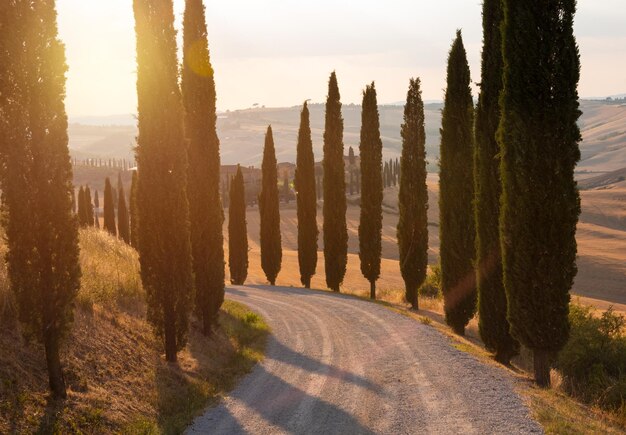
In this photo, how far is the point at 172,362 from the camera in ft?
48.9

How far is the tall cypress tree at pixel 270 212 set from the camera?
4372cm

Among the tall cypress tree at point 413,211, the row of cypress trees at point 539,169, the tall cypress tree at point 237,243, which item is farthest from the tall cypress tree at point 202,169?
the tall cypress tree at point 237,243

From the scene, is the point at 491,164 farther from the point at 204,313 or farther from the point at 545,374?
the point at 204,313

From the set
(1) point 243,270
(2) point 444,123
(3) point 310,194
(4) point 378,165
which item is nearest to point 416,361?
(2) point 444,123

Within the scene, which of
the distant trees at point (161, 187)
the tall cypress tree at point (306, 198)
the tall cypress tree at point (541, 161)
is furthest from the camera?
the tall cypress tree at point (306, 198)

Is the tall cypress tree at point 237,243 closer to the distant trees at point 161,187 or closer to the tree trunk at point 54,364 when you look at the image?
the distant trees at point 161,187

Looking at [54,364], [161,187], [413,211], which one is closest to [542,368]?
[161,187]

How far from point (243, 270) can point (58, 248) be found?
121ft

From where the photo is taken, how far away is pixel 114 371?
41.2 ft

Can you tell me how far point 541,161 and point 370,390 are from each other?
6482 mm

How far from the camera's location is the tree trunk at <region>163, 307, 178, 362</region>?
15.0 metres

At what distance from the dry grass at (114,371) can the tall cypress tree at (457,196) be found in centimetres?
824

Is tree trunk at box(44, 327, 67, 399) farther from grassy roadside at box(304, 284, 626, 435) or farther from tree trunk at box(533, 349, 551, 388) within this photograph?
tree trunk at box(533, 349, 551, 388)

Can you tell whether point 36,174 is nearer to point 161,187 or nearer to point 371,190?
point 161,187
